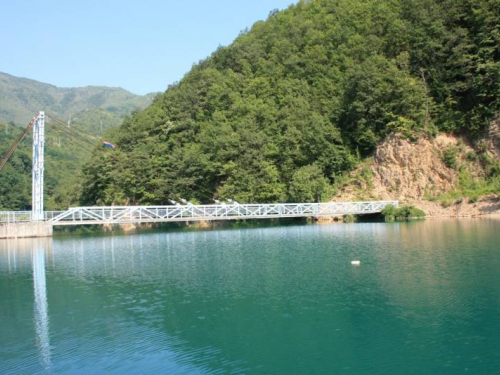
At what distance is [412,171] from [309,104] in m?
19.7

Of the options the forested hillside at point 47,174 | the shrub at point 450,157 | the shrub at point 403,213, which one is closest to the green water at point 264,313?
the shrub at point 403,213

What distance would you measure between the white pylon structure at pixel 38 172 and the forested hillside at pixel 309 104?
22.4 meters

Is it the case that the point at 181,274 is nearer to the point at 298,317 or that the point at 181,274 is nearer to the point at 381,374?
the point at 298,317

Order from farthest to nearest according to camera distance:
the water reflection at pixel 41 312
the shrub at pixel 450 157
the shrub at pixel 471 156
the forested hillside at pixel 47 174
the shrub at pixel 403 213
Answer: the forested hillside at pixel 47 174, the shrub at pixel 450 157, the shrub at pixel 471 156, the shrub at pixel 403 213, the water reflection at pixel 41 312

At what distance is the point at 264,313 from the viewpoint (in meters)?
14.9

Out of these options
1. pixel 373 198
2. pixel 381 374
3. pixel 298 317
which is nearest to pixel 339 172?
pixel 373 198

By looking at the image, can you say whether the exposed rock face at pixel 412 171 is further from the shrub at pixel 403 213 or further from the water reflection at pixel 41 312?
the water reflection at pixel 41 312

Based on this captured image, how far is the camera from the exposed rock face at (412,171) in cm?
5275

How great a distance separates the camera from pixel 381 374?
10.1m

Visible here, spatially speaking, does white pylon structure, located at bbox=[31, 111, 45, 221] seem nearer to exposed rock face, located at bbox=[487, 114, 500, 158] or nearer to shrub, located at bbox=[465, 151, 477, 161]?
shrub, located at bbox=[465, 151, 477, 161]

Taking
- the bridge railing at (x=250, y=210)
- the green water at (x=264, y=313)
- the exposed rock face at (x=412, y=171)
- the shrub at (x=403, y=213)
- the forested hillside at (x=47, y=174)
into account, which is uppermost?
the forested hillside at (x=47, y=174)

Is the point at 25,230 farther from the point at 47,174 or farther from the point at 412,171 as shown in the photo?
the point at 47,174

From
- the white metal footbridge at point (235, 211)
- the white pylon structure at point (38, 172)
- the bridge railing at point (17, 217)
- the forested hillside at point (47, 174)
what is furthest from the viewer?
the forested hillside at point (47, 174)

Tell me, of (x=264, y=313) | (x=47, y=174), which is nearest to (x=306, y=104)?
(x=264, y=313)
